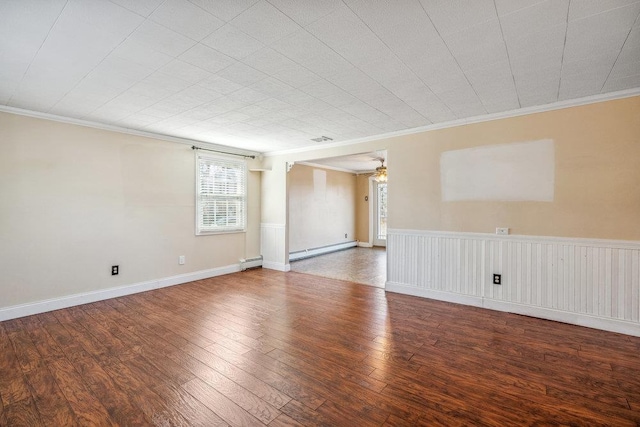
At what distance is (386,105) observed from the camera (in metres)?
3.21

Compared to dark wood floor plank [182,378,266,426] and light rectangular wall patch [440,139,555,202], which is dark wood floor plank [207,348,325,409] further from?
light rectangular wall patch [440,139,555,202]

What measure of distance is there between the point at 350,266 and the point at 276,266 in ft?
5.22

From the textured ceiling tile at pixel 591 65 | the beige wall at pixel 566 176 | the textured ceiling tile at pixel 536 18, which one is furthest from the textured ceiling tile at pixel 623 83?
the textured ceiling tile at pixel 536 18

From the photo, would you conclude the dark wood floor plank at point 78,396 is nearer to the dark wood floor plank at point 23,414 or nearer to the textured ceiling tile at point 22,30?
the dark wood floor plank at point 23,414

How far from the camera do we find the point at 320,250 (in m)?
7.73

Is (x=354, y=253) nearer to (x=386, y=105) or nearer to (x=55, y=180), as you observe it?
(x=386, y=105)

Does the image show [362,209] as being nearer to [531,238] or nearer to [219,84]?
[531,238]

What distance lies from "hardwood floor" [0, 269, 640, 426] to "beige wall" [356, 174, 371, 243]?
18.0ft

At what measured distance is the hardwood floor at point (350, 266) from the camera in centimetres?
519

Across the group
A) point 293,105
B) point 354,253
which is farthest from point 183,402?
point 354,253

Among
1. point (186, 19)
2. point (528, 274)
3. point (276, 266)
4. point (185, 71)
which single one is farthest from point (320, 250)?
point (186, 19)

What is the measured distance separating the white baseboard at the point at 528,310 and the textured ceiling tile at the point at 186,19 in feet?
12.6

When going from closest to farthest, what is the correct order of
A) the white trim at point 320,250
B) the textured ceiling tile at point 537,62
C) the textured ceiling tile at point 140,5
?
1. the textured ceiling tile at point 140,5
2. the textured ceiling tile at point 537,62
3. the white trim at point 320,250

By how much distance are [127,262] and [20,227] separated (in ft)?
4.03
